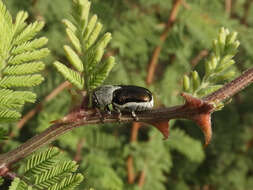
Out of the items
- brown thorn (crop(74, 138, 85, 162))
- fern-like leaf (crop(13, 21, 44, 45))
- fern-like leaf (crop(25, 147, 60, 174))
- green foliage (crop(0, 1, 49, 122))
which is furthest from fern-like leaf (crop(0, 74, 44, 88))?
brown thorn (crop(74, 138, 85, 162))

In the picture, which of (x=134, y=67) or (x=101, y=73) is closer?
(x=101, y=73)

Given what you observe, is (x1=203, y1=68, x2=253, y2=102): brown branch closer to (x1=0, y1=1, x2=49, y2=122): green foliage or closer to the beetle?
the beetle

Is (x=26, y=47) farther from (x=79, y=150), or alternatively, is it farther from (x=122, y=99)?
(x=79, y=150)

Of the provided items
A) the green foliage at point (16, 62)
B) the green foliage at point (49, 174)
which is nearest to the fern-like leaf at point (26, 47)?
the green foliage at point (16, 62)

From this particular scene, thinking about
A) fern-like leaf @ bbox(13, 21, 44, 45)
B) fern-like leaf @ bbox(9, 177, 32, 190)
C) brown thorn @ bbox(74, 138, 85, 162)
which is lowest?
fern-like leaf @ bbox(9, 177, 32, 190)

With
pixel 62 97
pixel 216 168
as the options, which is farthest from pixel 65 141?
pixel 216 168

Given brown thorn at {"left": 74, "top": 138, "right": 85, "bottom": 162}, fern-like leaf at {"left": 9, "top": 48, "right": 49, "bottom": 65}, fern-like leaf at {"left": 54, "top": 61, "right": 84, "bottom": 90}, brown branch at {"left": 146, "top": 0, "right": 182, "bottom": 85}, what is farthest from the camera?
brown branch at {"left": 146, "top": 0, "right": 182, "bottom": 85}

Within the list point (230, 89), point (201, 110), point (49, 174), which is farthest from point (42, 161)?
point (230, 89)
